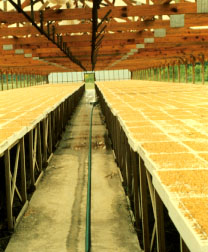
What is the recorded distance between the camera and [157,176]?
1.86 metres

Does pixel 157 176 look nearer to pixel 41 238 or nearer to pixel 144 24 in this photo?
pixel 41 238

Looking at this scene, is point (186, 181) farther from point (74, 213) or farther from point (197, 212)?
point (74, 213)

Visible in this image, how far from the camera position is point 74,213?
5148 millimetres

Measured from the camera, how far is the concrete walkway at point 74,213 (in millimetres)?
4211

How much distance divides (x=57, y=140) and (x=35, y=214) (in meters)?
5.78

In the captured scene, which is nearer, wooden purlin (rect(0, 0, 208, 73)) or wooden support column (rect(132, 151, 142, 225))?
wooden support column (rect(132, 151, 142, 225))

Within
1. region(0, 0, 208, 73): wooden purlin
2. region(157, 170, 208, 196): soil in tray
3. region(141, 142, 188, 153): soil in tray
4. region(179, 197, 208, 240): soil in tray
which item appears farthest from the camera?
region(0, 0, 208, 73): wooden purlin

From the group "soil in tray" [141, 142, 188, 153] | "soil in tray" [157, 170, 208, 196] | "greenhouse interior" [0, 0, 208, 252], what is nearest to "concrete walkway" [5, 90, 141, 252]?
"greenhouse interior" [0, 0, 208, 252]

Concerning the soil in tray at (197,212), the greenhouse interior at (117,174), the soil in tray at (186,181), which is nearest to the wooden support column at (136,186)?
the greenhouse interior at (117,174)

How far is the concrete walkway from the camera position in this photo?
421 cm

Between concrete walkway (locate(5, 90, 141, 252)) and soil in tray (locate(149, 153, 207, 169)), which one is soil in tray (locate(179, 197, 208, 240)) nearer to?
soil in tray (locate(149, 153, 207, 169))

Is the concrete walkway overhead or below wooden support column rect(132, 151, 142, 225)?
below

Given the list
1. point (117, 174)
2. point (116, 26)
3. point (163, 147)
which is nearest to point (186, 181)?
point (163, 147)

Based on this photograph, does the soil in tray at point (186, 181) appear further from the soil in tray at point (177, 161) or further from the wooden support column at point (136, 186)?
the wooden support column at point (136, 186)
